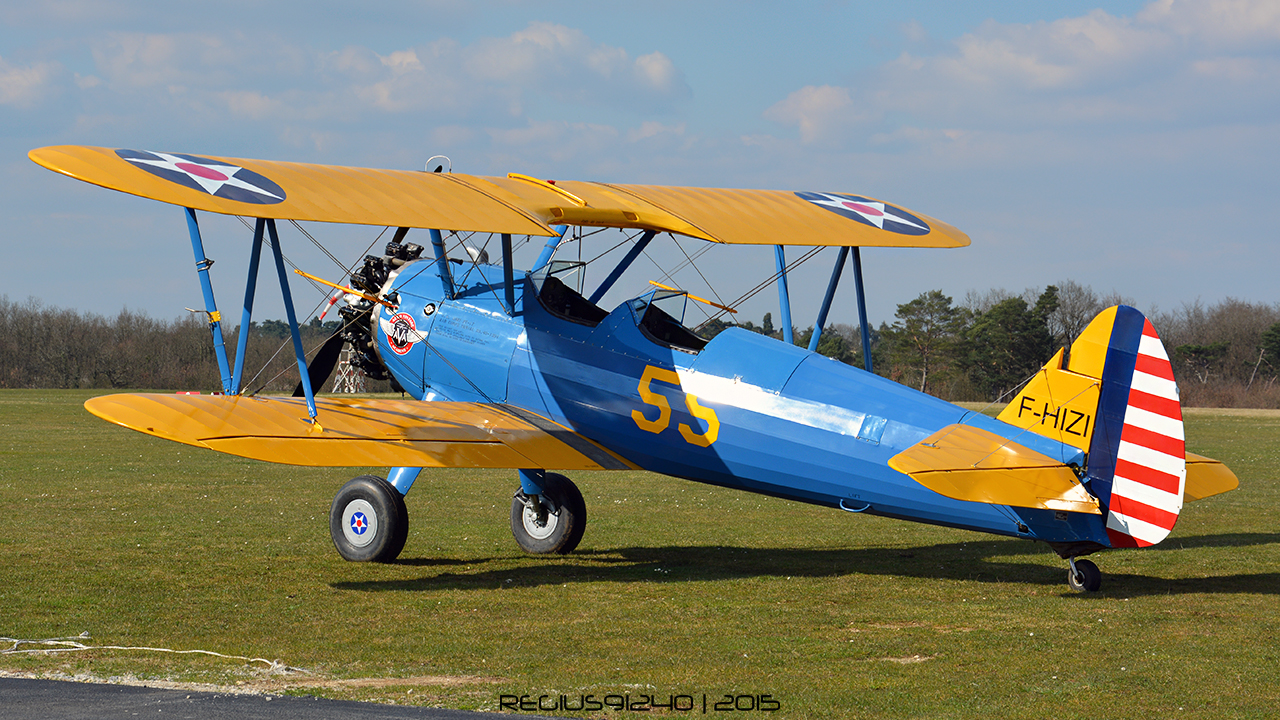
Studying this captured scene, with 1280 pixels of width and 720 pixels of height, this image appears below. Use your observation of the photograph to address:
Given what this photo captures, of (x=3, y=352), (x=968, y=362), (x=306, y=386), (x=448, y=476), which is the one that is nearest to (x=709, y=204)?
(x=306, y=386)

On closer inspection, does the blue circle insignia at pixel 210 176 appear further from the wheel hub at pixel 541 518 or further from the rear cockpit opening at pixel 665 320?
Answer: the wheel hub at pixel 541 518

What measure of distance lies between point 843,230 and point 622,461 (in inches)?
127

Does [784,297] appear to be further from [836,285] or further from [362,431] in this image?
[362,431]

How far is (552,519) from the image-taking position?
35.1 feet

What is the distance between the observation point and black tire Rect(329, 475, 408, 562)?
952cm

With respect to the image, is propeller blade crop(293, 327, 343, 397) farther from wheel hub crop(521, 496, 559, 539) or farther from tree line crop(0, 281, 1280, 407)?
tree line crop(0, 281, 1280, 407)

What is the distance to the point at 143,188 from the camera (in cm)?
777

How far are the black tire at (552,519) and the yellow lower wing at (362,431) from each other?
1.08 m

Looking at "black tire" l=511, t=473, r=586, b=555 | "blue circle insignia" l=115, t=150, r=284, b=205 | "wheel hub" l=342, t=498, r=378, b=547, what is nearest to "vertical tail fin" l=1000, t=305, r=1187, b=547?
"black tire" l=511, t=473, r=586, b=555

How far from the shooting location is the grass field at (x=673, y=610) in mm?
5816

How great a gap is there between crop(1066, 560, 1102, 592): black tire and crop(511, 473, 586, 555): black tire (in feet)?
14.1

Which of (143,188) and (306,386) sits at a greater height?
(143,188)

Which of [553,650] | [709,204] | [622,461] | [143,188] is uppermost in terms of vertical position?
[709,204]

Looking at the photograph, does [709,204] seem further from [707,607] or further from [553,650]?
[553,650]
